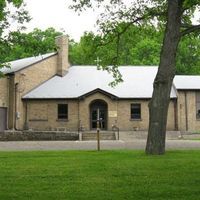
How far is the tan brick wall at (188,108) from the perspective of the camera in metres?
41.8

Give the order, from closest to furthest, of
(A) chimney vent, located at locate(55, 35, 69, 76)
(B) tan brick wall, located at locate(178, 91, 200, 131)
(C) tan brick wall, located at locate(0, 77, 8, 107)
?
(C) tan brick wall, located at locate(0, 77, 8, 107), (B) tan brick wall, located at locate(178, 91, 200, 131), (A) chimney vent, located at locate(55, 35, 69, 76)

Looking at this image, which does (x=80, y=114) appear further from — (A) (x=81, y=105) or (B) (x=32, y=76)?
(B) (x=32, y=76)

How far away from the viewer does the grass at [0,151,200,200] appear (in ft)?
27.9

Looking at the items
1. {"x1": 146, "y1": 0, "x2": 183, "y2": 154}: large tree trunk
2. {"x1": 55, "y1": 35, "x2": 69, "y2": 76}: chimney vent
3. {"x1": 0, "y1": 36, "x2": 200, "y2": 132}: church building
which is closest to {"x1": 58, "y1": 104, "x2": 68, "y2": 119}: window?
{"x1": 0, "y1": 36, "x2": 200, "y2": 132}: church building

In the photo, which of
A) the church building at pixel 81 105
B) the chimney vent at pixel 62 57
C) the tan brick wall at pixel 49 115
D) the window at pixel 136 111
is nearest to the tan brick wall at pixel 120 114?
the church building at pixel 81 105

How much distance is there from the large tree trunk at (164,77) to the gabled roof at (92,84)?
22867 mm

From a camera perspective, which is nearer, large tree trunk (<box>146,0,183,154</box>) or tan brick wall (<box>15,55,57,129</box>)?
large tree trunk (<box>146,0,183,154</box>)

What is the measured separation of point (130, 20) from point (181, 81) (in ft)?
77.7

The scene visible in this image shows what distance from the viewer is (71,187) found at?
30.5 feet

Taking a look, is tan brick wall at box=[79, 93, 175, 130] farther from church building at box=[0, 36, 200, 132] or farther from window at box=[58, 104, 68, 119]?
window at box=[58, 104, 68, 119]

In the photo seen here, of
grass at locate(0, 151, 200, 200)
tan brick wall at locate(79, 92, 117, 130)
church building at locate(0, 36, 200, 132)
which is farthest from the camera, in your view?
tan brick wall at locate(79, 92, 117, 130)

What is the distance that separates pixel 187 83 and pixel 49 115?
13.7 metres

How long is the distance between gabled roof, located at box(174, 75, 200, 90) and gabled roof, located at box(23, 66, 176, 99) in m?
0.84

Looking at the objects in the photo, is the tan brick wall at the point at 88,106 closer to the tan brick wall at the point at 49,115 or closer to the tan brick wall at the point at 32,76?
the tan brick wall at the point at 49,115
